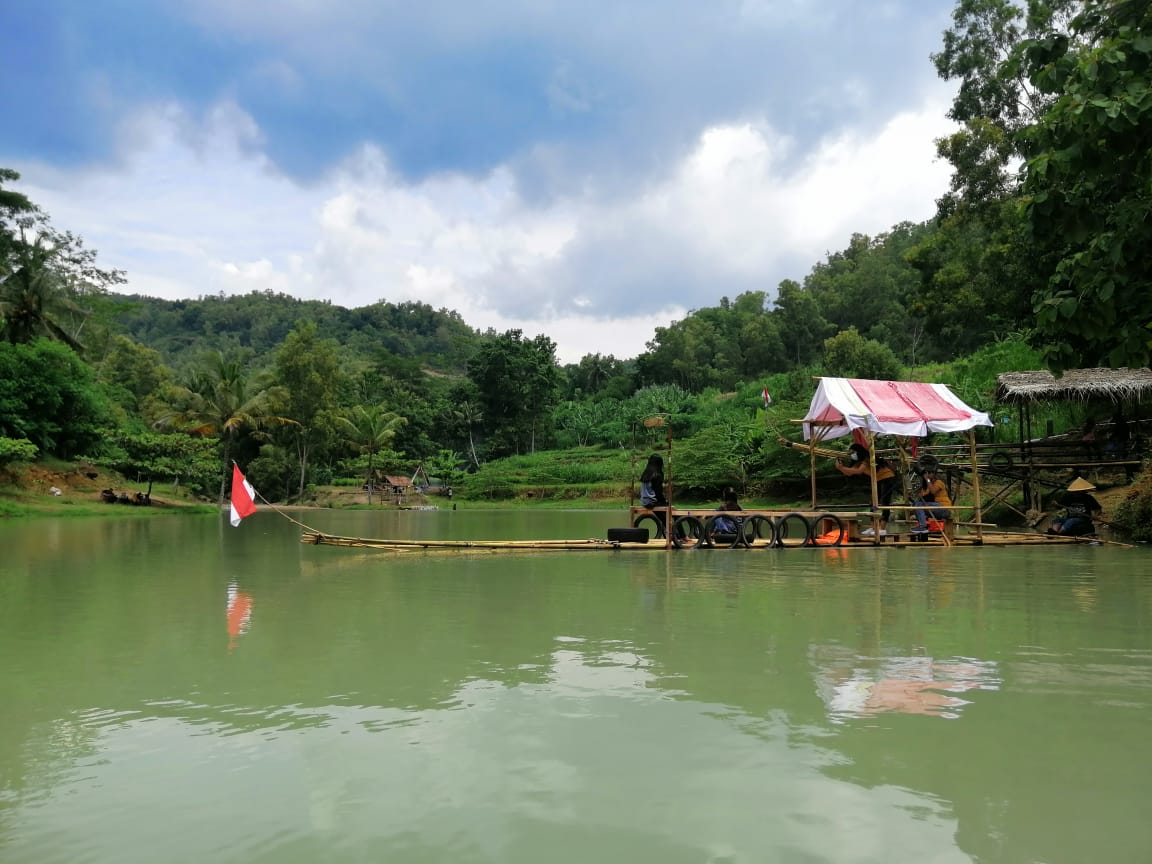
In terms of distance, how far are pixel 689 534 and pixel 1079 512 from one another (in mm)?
6995

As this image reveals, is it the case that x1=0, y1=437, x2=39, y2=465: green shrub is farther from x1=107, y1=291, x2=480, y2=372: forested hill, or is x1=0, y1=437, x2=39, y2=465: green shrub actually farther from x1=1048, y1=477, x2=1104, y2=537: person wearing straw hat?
x1=107, y1=291, x2=480, y2=372: forested hill

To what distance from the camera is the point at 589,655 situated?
5695 millimetres

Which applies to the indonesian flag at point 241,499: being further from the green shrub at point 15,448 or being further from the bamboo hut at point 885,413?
the green shrub at point 15,448

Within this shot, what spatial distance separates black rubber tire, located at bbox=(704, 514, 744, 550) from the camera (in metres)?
13.8

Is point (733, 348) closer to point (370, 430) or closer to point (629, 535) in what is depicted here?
point (370, 430)

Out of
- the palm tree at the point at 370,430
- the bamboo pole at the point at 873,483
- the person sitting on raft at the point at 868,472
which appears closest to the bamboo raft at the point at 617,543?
the bamboo pole at the point at 873,483

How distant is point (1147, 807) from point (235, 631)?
19.8ft

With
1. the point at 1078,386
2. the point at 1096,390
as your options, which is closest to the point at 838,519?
the point at 1078,386

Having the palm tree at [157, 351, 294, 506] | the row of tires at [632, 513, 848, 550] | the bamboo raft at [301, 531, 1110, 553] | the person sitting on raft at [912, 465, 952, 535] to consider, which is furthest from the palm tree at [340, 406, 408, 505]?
the person sitting on raft at [912, 465, 952, 535]

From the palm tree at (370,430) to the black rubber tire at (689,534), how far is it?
101ft

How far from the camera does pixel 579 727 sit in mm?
4090

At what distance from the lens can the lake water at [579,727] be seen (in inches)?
115

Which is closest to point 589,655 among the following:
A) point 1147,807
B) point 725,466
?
point 1147,807

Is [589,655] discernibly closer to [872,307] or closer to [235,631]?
[235,631]
